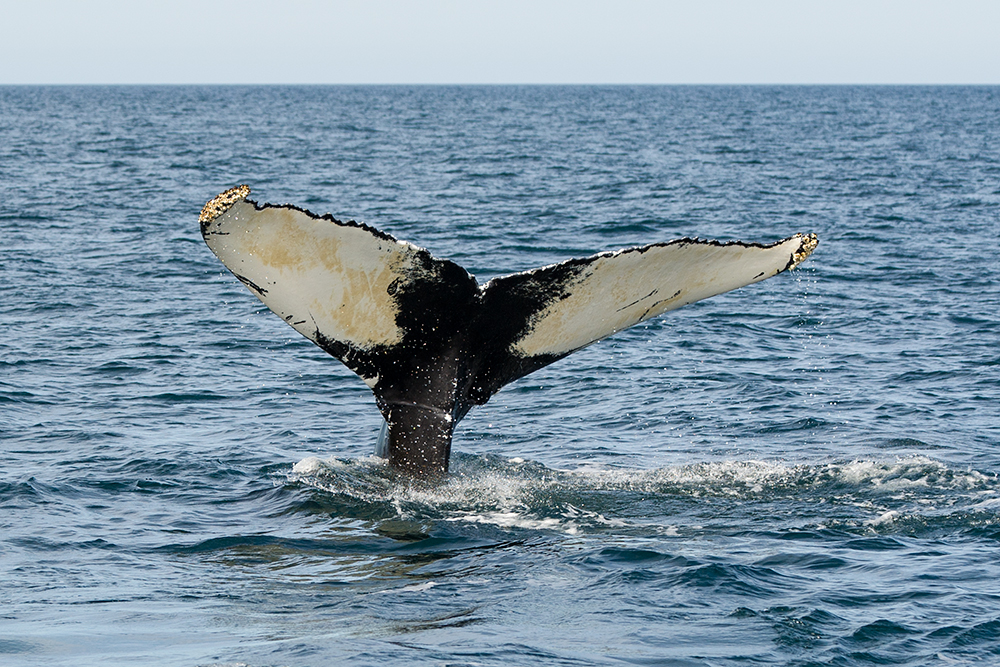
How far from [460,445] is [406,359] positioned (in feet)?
11.7

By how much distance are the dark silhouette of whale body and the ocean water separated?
1.02 m

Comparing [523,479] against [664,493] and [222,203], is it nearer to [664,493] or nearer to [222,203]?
[664,493]

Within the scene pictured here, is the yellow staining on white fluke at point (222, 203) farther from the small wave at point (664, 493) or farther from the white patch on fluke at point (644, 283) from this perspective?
the small wave at point (664, 493)

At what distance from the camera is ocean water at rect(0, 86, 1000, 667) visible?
6.05 metres

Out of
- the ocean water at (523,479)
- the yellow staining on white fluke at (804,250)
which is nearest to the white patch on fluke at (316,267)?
the ocean water at (523,479)

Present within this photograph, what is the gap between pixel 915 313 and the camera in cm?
1623

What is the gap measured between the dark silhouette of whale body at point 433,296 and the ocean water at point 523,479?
3.34 feet

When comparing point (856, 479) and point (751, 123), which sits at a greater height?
point (751, 123)

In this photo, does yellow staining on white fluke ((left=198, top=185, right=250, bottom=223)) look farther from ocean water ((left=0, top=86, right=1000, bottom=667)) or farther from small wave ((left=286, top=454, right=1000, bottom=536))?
small wave ((left=286, top=454, right=1000, bottom=536))

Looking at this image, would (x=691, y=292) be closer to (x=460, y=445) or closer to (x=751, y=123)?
(x=460, y=445)

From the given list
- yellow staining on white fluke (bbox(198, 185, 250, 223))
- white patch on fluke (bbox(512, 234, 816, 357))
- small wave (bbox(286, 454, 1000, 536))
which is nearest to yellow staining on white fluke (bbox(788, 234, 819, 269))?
white patch on fluke (bbox(512, 234, 816, 357))

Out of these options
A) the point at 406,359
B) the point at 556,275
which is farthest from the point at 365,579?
the point at 556,275

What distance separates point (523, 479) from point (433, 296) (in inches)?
108

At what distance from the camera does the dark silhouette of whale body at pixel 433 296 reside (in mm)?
5758
